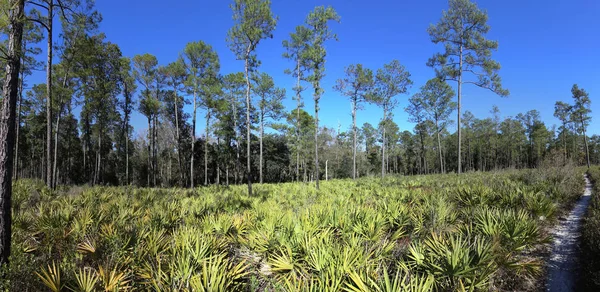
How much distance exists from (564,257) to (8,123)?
11.0m

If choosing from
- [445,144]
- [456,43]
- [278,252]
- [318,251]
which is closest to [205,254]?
[278,252]

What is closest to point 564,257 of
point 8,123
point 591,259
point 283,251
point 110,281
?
point 591,259

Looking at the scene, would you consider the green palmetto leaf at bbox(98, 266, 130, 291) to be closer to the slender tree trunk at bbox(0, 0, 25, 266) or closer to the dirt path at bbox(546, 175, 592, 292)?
the slender tree trunk at bbox(0, 0, 25, 266)

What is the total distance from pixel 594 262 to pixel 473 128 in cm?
5975

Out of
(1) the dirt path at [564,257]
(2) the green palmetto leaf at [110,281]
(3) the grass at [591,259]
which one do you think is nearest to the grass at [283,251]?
(2) the green palmetto leaf at [110,281]

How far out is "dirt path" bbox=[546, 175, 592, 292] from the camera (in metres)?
4.64

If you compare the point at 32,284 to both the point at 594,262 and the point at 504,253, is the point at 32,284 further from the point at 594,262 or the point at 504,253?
the point at 594,262

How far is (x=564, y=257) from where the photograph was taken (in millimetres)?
5559

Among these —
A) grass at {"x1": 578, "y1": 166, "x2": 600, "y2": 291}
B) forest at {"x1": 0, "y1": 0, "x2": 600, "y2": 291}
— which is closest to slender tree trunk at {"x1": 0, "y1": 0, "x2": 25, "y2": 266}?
forest at {"x1": 0, "y1": 0, "x2": 600, "y2": 291}

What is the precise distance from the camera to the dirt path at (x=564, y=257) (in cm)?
464

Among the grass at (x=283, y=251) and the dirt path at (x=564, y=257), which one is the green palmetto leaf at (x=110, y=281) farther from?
the dirt path at (x=564, y=257)

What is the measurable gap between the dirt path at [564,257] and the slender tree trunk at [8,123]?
9275 millimetres

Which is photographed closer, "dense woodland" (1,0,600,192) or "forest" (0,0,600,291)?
"forest" (0,0,600,291)

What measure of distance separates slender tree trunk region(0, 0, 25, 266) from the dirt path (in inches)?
365
